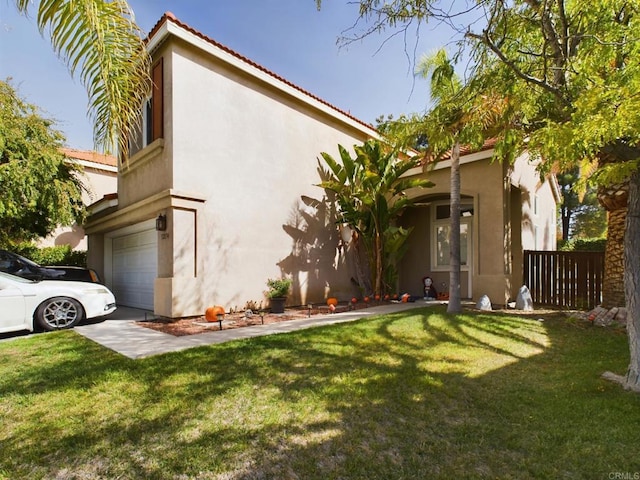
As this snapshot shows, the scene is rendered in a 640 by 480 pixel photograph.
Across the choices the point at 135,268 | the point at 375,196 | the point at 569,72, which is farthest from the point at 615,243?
the point at 135,268

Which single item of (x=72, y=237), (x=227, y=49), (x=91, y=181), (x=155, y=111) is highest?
(x=227, y=49)

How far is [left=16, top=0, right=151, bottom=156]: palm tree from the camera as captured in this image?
11.2ft

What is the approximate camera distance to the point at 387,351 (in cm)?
550

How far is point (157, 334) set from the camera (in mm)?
6922

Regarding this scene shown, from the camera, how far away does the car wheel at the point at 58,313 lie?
7562mm

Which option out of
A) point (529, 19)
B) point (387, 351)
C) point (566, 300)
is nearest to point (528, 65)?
point (529, 19)

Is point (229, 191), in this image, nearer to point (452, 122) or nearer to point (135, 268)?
point (135, 268)

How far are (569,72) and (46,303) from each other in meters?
10.2

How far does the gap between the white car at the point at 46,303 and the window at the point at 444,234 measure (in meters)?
10.3

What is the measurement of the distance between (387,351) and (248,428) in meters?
2.81

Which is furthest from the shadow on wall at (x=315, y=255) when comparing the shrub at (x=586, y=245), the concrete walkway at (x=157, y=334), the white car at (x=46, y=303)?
the shrub at (x=586, y=245)

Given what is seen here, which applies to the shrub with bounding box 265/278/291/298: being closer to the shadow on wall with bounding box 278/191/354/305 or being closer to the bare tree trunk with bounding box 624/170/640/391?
the shadow on wall with bounding box 278/191/354/305

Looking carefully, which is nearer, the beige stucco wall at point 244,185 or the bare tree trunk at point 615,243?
the bare tree trunk at point 615,243

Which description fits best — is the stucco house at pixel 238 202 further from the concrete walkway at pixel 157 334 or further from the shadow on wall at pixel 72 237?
the shadow on wall at pixel 72 237
